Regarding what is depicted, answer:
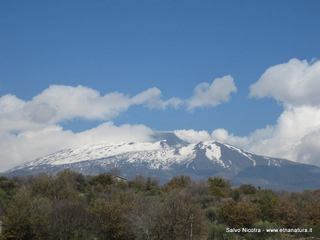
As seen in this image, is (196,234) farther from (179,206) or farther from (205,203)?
(205,203)

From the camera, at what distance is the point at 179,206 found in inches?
2445

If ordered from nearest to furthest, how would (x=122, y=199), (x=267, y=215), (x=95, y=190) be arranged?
(x=122, y=199), (x=267, y=215), (x=95, y=190)

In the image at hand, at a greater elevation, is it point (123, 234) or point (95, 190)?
point (95, 190)

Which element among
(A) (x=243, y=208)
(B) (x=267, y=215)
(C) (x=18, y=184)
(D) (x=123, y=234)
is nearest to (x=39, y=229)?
(D) (x=123, y=234)

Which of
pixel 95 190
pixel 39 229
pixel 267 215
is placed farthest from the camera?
pixel 95 190

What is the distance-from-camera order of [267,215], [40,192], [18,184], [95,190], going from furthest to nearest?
[18,184], [95,190], [40,192], [267,215]

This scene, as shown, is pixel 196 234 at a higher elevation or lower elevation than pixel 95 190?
lower

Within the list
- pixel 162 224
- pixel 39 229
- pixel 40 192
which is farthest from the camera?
pixel 40 192

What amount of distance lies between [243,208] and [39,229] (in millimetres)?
24886

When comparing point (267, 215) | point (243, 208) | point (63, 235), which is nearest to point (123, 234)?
point (63, 235)

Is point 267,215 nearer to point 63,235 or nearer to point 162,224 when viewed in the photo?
point 162,224

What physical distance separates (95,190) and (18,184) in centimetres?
1609

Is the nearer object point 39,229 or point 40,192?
point 39,229

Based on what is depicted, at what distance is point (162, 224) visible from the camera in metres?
61.0
